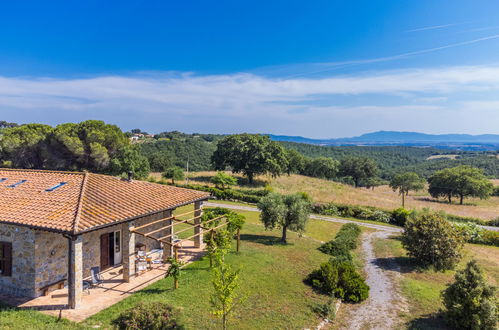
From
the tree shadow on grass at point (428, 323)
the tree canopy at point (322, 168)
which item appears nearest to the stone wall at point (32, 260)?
the tree shadow on grass at point (428, 323)

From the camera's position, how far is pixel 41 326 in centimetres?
985

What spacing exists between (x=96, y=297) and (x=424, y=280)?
692 inches

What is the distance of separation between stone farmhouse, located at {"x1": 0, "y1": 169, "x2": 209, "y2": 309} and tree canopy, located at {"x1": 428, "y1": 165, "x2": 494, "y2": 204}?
6310 cm

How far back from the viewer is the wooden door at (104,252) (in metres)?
14.6

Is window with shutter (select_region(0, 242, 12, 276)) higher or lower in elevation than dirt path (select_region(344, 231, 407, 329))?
higher

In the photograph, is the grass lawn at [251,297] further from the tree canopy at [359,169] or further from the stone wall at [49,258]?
the tree canopy at [359,169]

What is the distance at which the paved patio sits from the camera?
11047mm

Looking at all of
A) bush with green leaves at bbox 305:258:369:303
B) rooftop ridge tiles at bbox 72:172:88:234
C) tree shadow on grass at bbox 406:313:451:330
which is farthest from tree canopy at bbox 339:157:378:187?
rooftop ridge tiles at bbox 72:172:88:234

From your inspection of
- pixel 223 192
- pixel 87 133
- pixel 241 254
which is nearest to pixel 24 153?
pixel 87 133

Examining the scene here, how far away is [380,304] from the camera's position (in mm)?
14234

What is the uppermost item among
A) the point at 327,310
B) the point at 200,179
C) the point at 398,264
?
the point at 200,179

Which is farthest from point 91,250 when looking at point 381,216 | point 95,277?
point 381,216

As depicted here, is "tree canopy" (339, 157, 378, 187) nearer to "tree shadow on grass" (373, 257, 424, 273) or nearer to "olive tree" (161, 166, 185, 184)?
"olive tree" (161, 166, 185, 184)

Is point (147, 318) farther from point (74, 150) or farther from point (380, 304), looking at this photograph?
point (74, 150)
